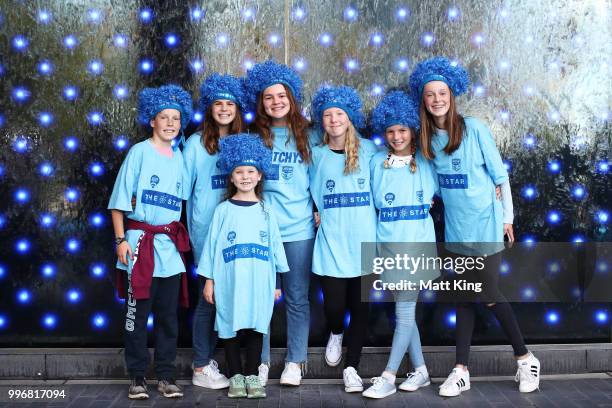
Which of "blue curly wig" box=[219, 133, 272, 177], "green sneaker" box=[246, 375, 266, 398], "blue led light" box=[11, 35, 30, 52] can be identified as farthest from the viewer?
"blue led light" box=[11, 35, 30, 52]

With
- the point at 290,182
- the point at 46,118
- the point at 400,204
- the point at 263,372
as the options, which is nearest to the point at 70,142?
the point at 46,118

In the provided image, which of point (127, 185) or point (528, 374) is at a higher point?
point (127, 185)

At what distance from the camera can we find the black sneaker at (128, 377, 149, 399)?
434 centimetres

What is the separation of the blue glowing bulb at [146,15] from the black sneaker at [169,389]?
2.18 meters

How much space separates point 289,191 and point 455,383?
1426 millimetres

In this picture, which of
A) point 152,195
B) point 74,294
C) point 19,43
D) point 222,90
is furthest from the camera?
point 74,294

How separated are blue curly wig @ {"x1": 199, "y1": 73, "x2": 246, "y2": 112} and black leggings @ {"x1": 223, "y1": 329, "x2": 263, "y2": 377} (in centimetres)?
131

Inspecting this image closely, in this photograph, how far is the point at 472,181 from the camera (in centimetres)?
444

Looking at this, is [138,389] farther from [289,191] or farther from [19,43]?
[19,43]

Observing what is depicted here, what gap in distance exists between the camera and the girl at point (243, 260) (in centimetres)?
423

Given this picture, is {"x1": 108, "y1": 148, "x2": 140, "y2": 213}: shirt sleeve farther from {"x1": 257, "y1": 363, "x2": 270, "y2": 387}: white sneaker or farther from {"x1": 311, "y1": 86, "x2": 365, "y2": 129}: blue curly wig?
{"x1": 257, "y1": 363, "x2": 270, "y2": 387}: white sneaker

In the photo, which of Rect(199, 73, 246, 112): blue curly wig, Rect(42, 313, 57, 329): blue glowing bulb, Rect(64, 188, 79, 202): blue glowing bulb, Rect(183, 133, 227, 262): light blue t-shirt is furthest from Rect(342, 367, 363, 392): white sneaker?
Rect(64, 188, 79, 202): blue glowing bulb

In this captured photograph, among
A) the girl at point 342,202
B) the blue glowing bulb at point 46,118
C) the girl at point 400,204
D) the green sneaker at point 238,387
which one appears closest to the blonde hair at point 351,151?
the girl at point 342,202

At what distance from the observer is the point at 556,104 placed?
199 inches
